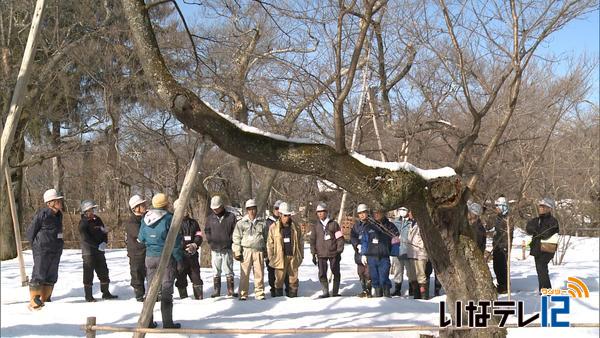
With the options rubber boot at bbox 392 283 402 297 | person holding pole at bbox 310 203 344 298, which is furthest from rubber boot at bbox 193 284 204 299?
rubber boot at bbox 392 283 402 297

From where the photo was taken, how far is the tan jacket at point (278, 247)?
35.1ft

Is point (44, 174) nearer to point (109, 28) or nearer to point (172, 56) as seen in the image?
point (109, 28)

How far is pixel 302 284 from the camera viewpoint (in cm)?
1212

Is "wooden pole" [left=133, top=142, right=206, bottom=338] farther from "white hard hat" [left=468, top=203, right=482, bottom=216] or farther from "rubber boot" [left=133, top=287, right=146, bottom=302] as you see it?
"white hard hat" [left=468, top=203, right=482, bottom=216]

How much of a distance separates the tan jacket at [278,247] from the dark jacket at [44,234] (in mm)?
3415

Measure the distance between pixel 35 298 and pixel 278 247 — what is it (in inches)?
153

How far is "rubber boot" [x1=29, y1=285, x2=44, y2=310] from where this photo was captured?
926cm

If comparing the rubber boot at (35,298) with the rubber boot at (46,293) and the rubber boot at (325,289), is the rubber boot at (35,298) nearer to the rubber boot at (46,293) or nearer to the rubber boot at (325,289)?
the rubber boot at (46,293)

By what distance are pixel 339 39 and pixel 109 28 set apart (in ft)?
32.3

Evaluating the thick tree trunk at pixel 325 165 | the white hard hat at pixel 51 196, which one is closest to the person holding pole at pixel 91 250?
the white hard hat at pixel 51 196

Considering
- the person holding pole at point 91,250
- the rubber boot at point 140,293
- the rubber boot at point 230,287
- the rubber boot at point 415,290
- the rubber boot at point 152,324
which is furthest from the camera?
the rubber boot at point 415,290

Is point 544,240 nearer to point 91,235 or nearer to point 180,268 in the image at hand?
point 180,268

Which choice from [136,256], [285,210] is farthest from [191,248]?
[285,210]

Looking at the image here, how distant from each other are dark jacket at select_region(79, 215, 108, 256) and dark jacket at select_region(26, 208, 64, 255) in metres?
0.48
